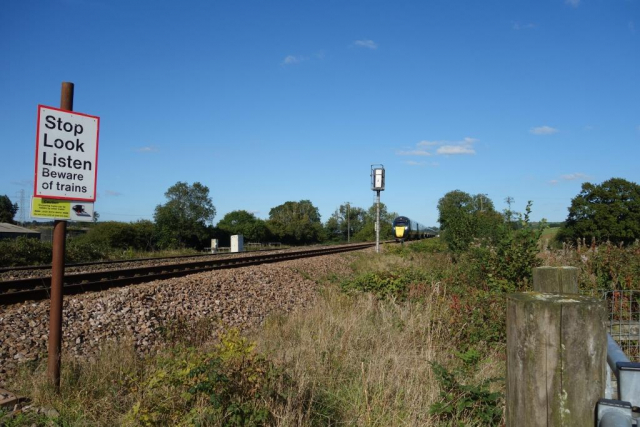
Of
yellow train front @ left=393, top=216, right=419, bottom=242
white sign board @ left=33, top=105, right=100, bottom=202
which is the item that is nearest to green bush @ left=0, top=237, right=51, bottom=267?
white sign board @ left=33, top=105, right=100, bottom=202

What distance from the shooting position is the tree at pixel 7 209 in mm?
87137

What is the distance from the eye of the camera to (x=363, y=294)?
996cm

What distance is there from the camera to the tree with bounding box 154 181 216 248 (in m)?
54.8

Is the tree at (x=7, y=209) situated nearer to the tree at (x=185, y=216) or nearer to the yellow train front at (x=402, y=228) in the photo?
the tree at (x=185, y=216)

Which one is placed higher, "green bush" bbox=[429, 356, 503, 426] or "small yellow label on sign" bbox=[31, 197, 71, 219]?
"small yellow label on sign" bbox=[31, 197, 71, 219]

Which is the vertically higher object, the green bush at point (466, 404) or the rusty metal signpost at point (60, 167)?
the rusty metal signpost at point (60, 167)

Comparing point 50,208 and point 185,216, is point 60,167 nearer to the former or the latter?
point 50,208

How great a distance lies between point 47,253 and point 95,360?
64.7ft

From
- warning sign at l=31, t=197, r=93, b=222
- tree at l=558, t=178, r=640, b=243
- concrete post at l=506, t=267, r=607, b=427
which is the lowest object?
concrete post at l=506, t=267, r=607, b=427

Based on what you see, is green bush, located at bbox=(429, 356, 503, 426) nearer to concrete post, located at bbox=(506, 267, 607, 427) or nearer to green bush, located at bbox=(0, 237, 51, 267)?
concrete post, located at bbox=(506, 267, 607, 427)

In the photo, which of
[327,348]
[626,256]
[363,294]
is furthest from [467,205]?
[327,348]

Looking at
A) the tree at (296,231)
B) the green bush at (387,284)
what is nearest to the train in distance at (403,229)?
the tree at (296,231)

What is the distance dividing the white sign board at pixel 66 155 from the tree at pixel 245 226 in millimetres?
66653

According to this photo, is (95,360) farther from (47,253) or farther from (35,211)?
(47,253)
